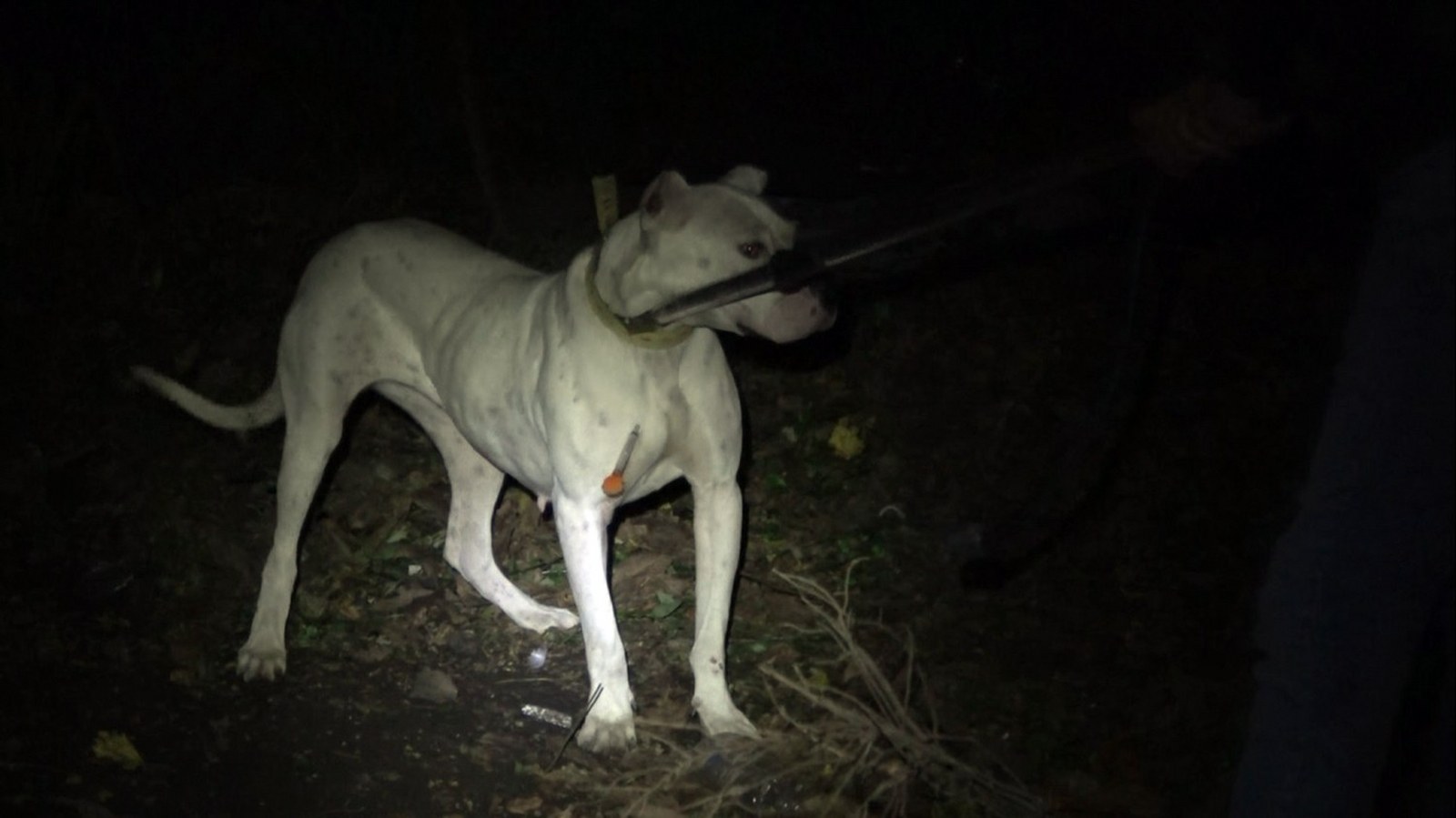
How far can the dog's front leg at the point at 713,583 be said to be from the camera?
4090 mm

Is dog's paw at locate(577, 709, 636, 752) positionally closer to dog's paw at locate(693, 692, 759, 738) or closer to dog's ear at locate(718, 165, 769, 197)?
dog's paw at locate(693, 692, 759, 738)

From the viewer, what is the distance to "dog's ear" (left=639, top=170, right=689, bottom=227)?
11.8 feet

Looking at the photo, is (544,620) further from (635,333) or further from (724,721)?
(635,333)

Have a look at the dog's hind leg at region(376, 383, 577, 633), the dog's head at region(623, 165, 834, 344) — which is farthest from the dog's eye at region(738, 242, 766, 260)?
the dog's hind leg at region(376, 383, 577, 633)

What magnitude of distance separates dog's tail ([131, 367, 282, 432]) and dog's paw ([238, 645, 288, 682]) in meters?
0.95

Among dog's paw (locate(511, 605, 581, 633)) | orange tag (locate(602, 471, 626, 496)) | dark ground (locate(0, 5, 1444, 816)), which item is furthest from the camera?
dog's paw (locate(511, 605, 581, 633))

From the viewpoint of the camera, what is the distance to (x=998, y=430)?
5859 mm

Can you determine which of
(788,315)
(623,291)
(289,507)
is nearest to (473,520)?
(289,507)

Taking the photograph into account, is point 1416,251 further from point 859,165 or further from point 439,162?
point 439,162

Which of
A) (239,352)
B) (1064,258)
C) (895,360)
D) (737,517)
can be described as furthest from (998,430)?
(239,352)

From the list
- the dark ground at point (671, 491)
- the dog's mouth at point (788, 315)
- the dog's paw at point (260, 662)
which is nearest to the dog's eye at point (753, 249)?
the dog's mouth at point (788, 315)

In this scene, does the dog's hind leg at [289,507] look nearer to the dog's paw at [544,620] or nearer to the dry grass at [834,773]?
the dog's paw at [544,620]

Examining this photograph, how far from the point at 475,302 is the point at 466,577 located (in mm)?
1260

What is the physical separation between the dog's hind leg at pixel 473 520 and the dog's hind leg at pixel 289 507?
264mm
